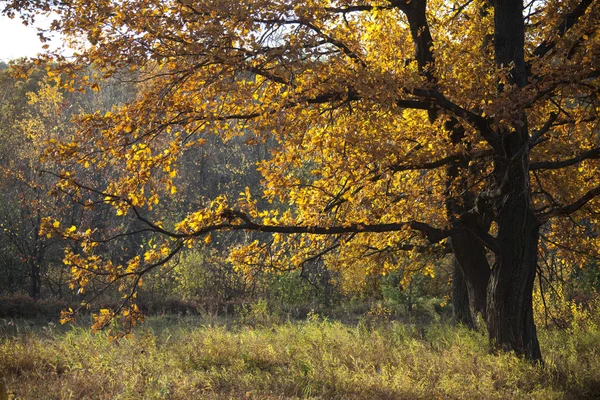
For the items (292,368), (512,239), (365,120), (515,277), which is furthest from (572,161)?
(292,368)

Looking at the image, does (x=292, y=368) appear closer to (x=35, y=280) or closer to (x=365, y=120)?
(x=365, y=120)

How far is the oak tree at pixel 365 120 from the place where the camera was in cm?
624

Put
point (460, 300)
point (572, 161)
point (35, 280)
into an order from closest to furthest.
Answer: point (572, 161)
point (460, 300)
point (35, 280)

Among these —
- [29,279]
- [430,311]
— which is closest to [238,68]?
[430,311]

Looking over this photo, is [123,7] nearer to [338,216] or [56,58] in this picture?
[56,58]

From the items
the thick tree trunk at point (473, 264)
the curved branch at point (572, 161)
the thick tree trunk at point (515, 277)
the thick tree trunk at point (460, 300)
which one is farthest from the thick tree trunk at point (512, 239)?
the thick tree trunk at point (460, 300)

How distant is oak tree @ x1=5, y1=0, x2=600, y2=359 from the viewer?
624cm

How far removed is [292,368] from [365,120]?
10.5 feet

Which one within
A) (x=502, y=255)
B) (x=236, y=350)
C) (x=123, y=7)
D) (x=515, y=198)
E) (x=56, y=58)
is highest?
(x=123, y=7)

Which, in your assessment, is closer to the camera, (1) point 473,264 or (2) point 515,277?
(2) point 515,277

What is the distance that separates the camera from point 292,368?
729 centimetres

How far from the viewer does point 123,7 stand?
20.5ft

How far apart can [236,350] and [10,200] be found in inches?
598

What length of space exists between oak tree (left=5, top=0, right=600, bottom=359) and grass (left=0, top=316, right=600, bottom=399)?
0.71 metres
